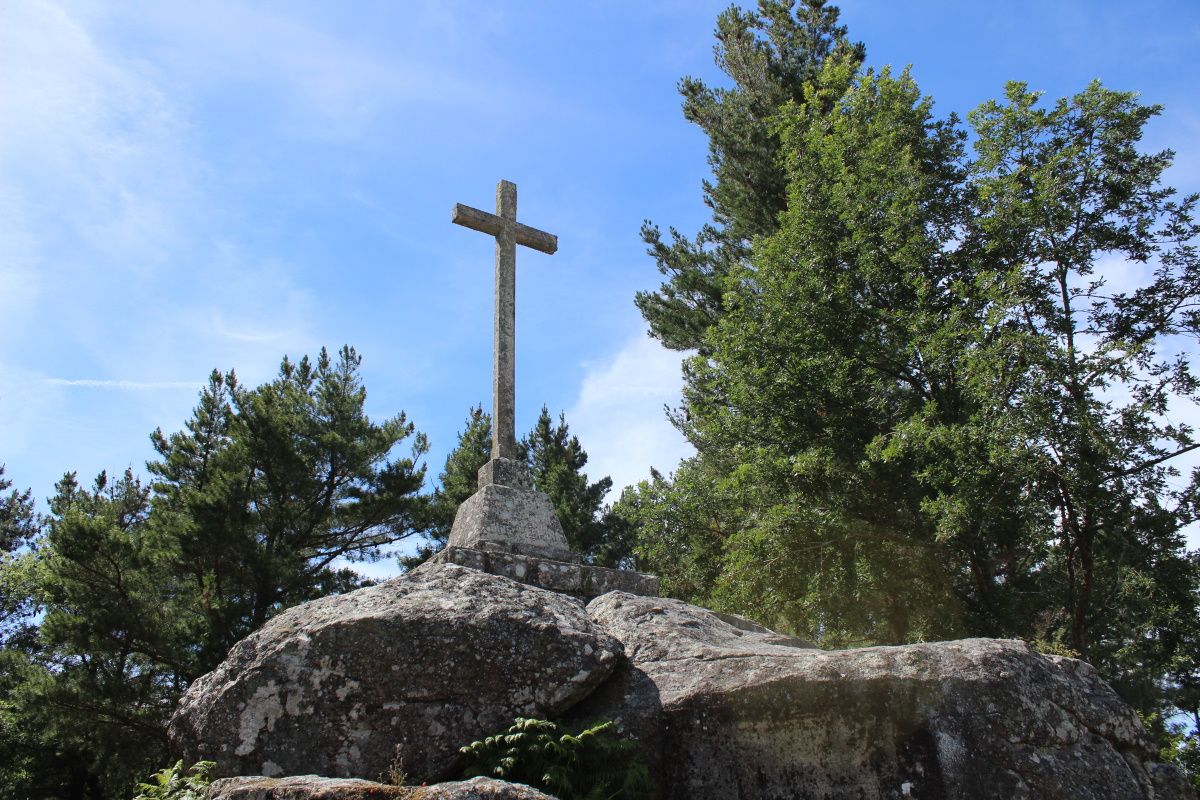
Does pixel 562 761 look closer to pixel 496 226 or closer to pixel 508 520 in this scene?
pixel 508 520

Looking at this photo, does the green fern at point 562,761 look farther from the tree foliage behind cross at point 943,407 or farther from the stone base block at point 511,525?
the tree foliage behind cross at point 943,407

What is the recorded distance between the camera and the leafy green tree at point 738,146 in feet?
54.3

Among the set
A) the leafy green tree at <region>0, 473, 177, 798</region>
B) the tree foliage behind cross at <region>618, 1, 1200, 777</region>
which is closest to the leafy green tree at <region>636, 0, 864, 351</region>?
the tree foliage behind cross at <region>618, 1, 1200, 777</region>

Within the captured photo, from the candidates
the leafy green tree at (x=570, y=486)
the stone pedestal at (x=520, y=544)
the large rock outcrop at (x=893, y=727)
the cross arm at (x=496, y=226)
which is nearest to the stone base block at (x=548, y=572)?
the stone pedestal at (x=520, y=544)

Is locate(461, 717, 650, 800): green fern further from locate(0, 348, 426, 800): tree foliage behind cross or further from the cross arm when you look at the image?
locate(0, 348, 426, 800): tree foliage behind cross

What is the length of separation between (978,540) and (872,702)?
8312mm

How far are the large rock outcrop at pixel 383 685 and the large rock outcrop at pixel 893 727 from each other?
0.38m

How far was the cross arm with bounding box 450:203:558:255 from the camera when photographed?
29.6 feet

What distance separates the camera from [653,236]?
18297 millimetres

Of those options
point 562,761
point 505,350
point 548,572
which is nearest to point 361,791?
point 562,761

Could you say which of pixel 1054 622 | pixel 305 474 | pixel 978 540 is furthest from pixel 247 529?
Answer: pixel 1054 622

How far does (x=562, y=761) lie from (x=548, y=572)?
8.76 feet

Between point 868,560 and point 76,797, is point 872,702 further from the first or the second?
point 76,797

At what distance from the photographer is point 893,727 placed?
423 centimetres
